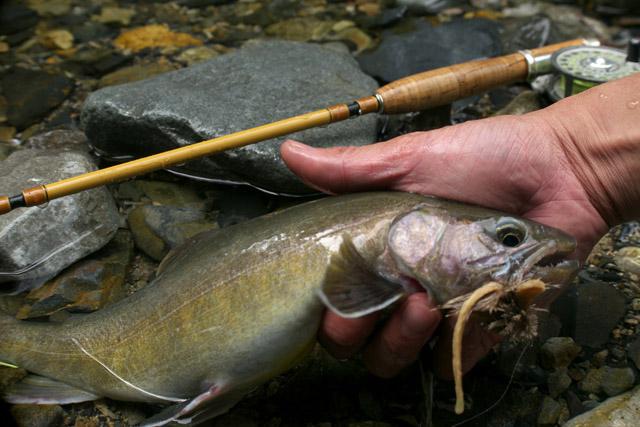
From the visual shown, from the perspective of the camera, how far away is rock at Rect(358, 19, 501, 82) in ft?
19.8

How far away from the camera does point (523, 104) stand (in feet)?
18.1

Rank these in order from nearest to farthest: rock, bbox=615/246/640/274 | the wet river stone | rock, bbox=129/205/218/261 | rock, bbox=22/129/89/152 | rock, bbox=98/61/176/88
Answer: rock, bbox=615/246/640/274, rock, bbox=129/205/218/261, the wet river stone, rock, bbox=22/129/89/152, rock, bbox=98/61/176/88

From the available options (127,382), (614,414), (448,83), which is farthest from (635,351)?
(127,382)

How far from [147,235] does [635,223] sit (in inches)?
128

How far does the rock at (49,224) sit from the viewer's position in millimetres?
4047

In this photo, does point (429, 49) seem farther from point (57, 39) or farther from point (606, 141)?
point (57, 39)

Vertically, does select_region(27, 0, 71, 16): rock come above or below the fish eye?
below

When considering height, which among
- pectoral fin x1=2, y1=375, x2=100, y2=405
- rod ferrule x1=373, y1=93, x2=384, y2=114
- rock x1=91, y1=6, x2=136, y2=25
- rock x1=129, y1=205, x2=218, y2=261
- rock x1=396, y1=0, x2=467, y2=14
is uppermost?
rod ferrule x1=373, y1=93, x2=384, y2=114

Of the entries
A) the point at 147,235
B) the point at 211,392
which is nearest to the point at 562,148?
the point at 211,392

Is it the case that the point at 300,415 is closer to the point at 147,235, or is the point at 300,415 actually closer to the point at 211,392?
the point at 211,392

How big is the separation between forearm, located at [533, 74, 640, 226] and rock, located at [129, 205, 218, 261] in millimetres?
2209

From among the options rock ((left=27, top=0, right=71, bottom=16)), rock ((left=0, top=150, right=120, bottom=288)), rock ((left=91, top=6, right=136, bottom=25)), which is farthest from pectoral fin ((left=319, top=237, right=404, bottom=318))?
rock ((left=27, top=0, right=71, bottom=16))

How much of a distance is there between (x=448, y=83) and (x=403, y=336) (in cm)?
220

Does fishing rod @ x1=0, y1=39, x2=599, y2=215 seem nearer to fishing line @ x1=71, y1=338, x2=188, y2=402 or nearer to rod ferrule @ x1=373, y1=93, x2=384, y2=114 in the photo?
Result: rod ferrule @ x1=373, y1=93, x2=384, y2=114
